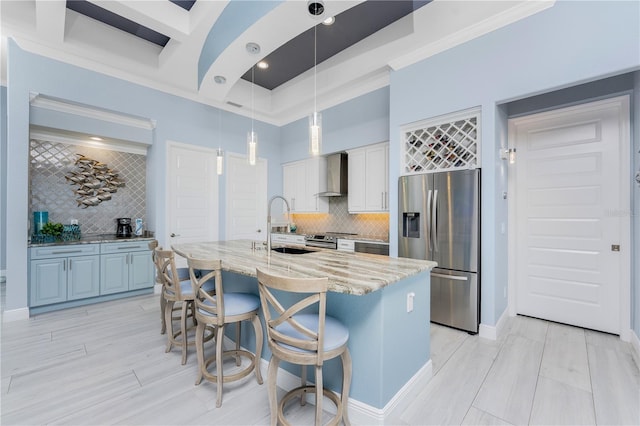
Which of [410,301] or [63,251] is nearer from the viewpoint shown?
[410,301]

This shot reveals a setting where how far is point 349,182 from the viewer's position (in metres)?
4.76

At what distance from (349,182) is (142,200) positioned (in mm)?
3598

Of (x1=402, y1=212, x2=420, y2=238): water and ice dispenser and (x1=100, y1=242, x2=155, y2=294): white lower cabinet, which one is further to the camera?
(x1=100, y1=242, x2=155, y2=294): white lower cabinet

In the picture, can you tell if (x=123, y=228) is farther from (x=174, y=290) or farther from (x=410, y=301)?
(x=410, y=301)

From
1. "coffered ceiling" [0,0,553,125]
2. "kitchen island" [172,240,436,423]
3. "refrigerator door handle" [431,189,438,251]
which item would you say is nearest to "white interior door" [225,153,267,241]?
"coffered ceiling" [0,0,553,125]

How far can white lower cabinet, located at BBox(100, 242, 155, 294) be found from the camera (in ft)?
12.8

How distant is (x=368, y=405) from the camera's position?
1667mm

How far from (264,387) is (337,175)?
11.9 ft

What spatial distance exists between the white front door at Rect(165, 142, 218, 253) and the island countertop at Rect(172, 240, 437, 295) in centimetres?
241

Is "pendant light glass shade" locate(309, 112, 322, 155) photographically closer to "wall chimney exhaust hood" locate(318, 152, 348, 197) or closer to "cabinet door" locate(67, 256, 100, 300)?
"wall chimney exhaust hood" locate(318, 152, 348, 197)

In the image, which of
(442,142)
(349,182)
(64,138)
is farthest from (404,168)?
(64,138)

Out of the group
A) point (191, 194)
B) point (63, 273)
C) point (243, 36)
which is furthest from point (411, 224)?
point (63, 273)

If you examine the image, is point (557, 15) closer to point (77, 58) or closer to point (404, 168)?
point (404, 168)

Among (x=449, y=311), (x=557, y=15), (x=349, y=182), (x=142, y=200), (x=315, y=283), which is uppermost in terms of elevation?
(x=557, y=15)
